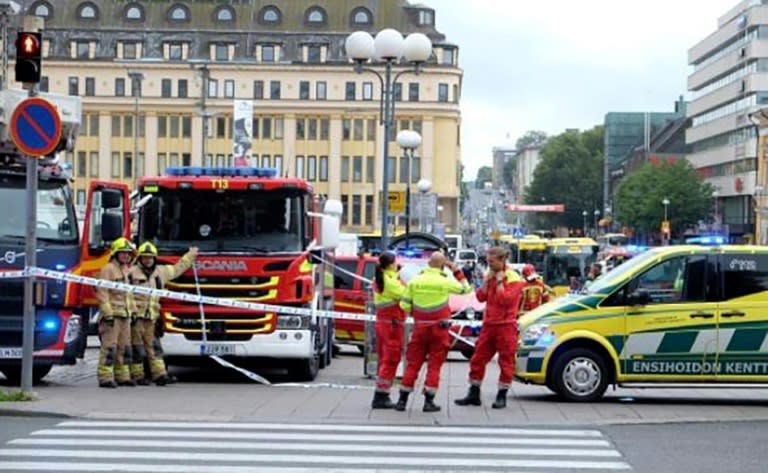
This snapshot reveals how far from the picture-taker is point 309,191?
19875 millimetres

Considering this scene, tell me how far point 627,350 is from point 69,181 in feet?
24.6

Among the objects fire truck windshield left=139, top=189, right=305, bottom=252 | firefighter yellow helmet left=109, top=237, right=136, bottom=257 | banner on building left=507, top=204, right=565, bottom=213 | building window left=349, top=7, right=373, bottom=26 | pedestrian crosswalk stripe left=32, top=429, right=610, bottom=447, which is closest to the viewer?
pedestrian crosswalk stripe left=32, top=429, right=610, bottom=447

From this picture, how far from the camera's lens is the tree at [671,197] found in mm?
106500

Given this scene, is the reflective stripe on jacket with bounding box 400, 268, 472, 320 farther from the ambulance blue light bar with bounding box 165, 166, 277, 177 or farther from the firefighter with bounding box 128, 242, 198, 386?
the ambulance blue light bar with bounding box 165, 166, 277, 177

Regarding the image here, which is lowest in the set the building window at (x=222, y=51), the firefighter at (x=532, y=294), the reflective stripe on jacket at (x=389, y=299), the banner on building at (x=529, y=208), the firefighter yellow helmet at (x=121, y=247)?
the firefighter at (x=532, y=294)

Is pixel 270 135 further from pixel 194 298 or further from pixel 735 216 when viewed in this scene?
pixel 194 298

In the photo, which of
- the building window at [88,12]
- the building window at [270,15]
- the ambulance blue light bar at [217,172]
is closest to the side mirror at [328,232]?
the ambulance blue light bar at [217,172]

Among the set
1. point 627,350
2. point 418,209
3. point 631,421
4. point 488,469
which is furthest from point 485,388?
point 418,209

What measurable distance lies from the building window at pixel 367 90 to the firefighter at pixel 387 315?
91.3 metres

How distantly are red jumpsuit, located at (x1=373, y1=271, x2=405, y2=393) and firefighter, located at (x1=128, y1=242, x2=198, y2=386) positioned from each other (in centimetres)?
278

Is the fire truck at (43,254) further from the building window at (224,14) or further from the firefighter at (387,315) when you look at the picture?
the building window at (224,14)

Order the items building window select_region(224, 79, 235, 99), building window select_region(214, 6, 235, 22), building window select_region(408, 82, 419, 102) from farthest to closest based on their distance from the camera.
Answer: building window select_region(408, 82, 419, 102) < building window select_region(214, 6, 235, 22) < building window select_region(224, 79, 235, 99)

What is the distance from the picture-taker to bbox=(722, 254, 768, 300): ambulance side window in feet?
55.5

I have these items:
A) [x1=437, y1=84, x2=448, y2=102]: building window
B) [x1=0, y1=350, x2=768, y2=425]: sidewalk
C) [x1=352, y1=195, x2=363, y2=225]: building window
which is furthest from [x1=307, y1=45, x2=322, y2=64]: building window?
[x1=0, y1=350, x2=768, y2=425]: sidewalk
